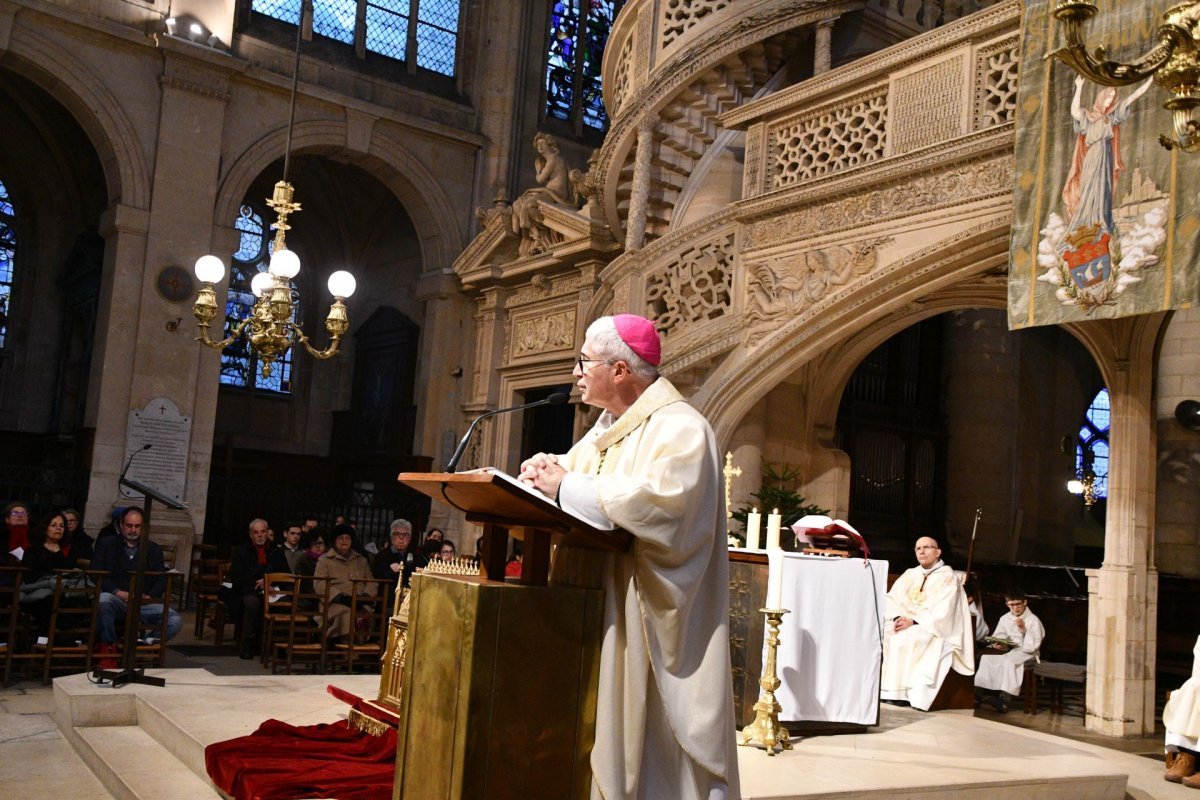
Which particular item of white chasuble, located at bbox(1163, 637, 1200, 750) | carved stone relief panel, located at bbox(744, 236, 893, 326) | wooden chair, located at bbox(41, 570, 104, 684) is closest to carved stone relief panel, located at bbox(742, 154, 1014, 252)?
carved stone relief panel, located at bbox(744, 236, 893, 326)

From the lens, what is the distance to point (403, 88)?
49.5ft

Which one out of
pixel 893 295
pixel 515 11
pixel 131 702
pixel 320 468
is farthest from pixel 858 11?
pixel 320 468

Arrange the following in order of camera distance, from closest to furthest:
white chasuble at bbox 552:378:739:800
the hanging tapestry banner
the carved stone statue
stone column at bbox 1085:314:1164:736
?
1. white chasuble at bbox 552:378:739:800
2. the hanging tapestry banner
3. stone column at bbox 1085:314:1164:736
4. the carved stone statue

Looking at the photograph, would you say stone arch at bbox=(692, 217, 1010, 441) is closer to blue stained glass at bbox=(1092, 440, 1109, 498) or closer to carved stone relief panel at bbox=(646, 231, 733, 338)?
carved stone relief panel at bbox=(646, 231, 733, 338)

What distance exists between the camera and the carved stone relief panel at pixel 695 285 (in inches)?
345

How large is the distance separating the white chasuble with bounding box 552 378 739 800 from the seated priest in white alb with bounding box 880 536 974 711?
5434 mm

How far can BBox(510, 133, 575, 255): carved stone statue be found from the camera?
1292 cm

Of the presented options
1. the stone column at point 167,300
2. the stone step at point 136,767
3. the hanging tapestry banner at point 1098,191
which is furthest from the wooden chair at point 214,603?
the hanging tapestry banner at point 1098,191

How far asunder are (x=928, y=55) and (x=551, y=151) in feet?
20.6

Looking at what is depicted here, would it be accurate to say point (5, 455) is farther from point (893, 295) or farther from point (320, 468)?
point (893, 295)

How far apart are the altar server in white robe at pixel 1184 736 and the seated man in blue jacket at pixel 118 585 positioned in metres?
6.05

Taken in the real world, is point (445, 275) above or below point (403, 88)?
below

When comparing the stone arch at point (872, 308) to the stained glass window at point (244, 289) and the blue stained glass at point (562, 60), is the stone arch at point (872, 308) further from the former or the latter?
the stained glass window at point (244, 289)

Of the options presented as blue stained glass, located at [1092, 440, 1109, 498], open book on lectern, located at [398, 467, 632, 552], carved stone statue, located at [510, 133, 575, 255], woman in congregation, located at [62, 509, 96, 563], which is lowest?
woman in congregation, located at [62, 509, 96, 563]
